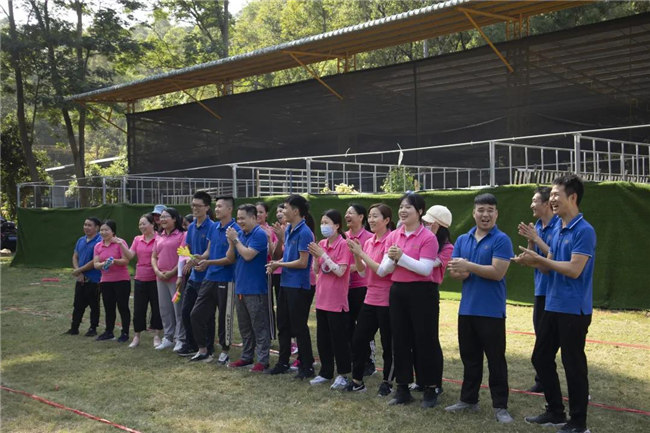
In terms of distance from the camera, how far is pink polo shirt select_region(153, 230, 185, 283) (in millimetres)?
7941

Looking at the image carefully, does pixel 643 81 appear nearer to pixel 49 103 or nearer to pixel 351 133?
pixel 351 133

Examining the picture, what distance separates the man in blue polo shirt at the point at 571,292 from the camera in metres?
4.48

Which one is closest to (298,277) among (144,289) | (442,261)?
(442,261)

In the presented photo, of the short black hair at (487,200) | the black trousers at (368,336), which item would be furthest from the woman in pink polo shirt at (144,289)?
the short black hair at (487,200)

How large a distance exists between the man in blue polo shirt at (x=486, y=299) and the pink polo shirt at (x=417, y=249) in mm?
272

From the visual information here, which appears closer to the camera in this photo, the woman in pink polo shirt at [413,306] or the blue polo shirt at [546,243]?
the woman in pink polo shirt at [413,306]

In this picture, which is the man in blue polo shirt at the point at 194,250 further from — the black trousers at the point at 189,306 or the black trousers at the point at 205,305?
the black trousers at the point at 205,305

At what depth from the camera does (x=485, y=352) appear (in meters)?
4.89

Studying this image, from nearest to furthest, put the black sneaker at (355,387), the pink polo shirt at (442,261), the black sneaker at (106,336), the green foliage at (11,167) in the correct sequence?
the pink polo shirt at (442,261), the black sneaker at (355,387), the black sneaker at (106,336), the green foliage at (11,167)

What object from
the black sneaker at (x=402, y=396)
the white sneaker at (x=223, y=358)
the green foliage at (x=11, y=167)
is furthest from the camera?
the green foliage at (x=11, y=167)

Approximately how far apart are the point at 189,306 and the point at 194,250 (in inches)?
24.5

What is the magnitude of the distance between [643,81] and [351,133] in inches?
284

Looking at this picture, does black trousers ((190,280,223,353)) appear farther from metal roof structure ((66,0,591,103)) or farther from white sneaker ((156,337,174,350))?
metal roof structure ((66,0,591,103))

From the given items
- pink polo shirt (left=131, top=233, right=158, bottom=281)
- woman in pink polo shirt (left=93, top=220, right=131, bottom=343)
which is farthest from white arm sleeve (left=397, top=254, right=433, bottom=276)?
woman in pink polo shirt (left=93, top=220, right=131, bottom=343)
